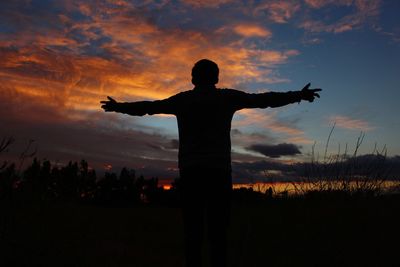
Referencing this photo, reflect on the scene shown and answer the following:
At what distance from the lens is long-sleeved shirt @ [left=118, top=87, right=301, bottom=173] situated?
15.8 ft

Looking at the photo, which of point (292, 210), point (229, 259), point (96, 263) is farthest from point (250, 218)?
point (96, 263)

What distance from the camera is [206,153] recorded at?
4789 mm

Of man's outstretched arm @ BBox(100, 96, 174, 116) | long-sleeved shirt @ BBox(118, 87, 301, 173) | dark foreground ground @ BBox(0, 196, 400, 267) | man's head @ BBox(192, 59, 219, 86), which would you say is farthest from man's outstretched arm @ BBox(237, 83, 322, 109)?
dark foreground ground @ BBox(0, 196, 400, 267)

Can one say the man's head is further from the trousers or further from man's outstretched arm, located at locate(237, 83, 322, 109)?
the trousers

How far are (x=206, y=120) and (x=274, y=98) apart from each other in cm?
97

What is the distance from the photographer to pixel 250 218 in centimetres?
1009

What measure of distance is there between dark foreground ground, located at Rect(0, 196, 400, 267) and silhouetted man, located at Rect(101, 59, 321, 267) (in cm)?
251

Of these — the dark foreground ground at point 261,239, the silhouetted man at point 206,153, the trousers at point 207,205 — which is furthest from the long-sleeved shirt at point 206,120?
the dark foreground ground at point 261,239

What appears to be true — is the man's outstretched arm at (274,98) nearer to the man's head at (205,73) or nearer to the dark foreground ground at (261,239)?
the man's head at (205,73)

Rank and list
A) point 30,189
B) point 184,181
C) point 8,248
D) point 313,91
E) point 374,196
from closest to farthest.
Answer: point 184,181, point 313,91, point 8,248, point 30,189, point 374,196

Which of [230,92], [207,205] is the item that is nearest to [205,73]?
[230,92]

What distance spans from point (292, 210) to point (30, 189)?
5.75 metres

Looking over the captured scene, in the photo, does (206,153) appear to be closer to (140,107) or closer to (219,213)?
(219,213)

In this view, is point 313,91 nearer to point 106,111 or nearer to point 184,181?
point 184,181
